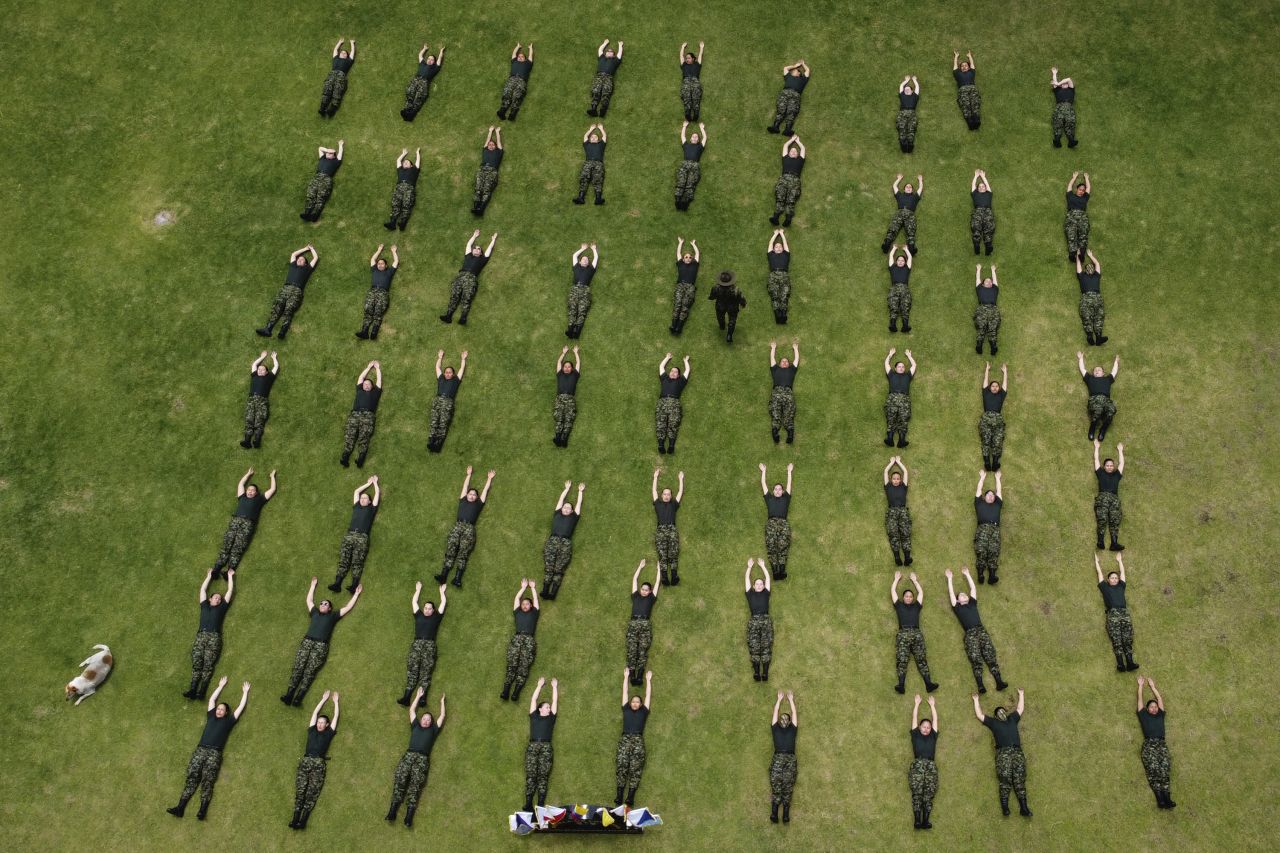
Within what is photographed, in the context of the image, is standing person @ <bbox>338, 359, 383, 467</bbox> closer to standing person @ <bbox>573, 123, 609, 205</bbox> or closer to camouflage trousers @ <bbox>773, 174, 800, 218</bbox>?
standing person @ <bbox>573, 123, 609, 205</bbox>

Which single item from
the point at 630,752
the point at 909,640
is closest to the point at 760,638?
the point at 909,640

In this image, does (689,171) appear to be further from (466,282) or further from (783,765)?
(783,765)

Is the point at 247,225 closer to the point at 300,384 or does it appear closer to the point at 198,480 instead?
the point at 300,384

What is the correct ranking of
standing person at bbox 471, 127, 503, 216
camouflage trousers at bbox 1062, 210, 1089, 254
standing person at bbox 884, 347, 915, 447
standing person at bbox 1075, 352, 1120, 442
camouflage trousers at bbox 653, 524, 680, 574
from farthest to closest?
1. standing person at bbox 471, 127, 503, 216
2. camouflage trousers at bbox 1062, 210, 1089, 254
3. standing person at bbox 884, 347, 915, 447
4. standing person at bbox 1075, 352, 1120, 442
5. camouflage trousers at bbox 653, 524, 680, 574

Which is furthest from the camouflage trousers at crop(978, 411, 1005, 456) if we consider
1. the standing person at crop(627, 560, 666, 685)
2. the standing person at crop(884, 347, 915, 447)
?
the standing person at crop(627, 560, 666, 685)

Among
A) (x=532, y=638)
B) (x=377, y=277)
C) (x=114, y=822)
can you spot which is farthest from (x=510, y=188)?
(x=114, y=822)

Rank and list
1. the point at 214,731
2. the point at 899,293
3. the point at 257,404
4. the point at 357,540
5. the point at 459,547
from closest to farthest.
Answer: the point at 214,731
the point at 459,547
the point at 357,540
the point at 257,404
the point at 899,293
